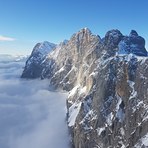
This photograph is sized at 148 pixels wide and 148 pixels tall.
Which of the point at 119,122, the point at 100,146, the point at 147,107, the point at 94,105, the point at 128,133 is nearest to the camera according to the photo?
the point at 147,107

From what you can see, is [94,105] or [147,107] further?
[94,105]

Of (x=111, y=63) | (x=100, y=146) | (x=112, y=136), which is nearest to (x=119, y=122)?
(x=112, y=136)

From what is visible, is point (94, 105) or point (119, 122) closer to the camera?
point (119, 122)

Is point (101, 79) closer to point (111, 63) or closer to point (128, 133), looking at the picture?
point (111, 63)

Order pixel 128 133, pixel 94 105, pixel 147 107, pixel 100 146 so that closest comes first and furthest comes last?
pixel 147 107 → pixel 128 133 → pixel 100 146 → pixel 94 105

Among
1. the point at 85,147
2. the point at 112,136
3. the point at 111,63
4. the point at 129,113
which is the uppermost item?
the point at 111,63

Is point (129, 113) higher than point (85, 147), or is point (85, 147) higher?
point (129, 113)

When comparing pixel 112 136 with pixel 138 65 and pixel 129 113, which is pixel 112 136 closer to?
pixel 129 113

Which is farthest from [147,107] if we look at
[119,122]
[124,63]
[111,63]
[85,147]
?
[85,147]

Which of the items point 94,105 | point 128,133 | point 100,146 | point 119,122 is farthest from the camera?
point 94,105
